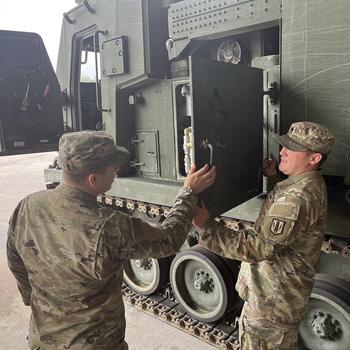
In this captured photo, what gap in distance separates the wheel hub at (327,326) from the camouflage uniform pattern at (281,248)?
2.52 feet

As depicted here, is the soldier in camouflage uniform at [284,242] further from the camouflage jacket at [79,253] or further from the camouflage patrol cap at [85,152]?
the camouflage patrol cap at [85,152]

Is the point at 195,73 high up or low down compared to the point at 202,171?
up

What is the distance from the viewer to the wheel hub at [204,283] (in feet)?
13.5

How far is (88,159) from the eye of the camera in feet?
6.75

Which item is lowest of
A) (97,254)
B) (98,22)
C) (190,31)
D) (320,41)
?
(97,254)

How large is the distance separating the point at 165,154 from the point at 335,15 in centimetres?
206

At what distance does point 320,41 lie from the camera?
2.79 metres

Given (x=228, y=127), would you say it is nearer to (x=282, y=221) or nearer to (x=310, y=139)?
(x=310, y=139)

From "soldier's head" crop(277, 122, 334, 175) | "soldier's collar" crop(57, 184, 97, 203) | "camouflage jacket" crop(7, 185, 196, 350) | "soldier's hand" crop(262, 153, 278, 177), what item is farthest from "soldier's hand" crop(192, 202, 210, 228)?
"soldier's hand" crop(262, 153, 278, 177)

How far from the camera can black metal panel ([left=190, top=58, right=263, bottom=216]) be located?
8.24 ft

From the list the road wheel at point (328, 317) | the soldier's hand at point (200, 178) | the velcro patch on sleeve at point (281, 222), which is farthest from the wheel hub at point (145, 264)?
the velcro patch on sleeve at point (281, 222)

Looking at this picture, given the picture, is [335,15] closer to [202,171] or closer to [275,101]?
[275,101]

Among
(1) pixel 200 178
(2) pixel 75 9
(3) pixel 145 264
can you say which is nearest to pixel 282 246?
(1) pixel 200 178

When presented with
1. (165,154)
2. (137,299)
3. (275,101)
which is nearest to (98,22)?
(165,154)
